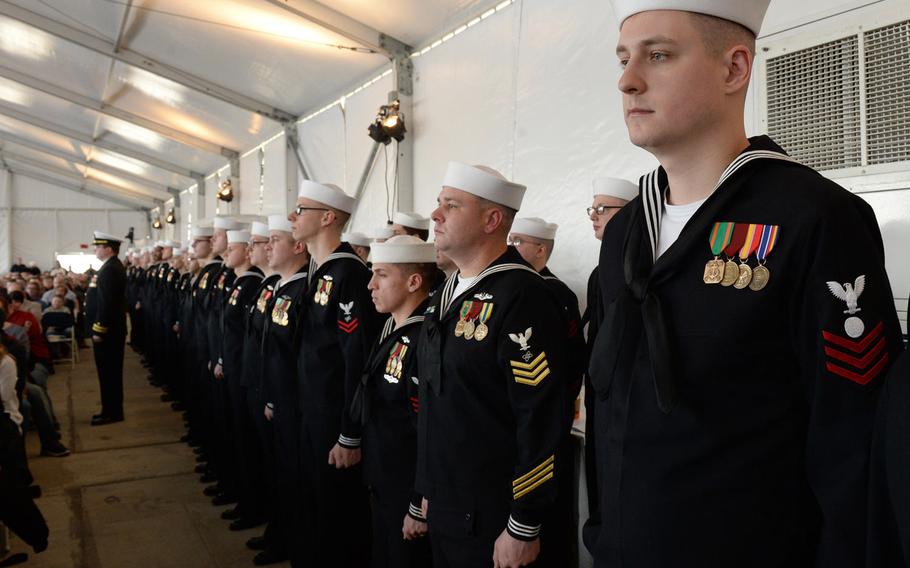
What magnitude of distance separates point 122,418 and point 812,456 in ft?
25.8

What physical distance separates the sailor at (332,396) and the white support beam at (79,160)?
20.3 m

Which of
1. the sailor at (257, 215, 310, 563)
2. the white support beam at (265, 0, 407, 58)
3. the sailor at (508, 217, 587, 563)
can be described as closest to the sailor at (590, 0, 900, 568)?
the sailor at (508, 217, 587, 563)

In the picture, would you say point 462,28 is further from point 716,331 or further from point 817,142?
point 716,331

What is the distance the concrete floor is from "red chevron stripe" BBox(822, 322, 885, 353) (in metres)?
3.65

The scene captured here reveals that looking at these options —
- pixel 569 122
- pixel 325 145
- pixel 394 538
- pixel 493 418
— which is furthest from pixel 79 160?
pixel 493 418

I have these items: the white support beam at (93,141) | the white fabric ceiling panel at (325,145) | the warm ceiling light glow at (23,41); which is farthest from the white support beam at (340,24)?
the white support beam at (93,141)

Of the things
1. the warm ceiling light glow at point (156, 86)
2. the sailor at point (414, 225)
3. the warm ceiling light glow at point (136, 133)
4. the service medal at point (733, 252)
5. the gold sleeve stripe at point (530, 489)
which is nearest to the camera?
the service medal at point (733, 252)

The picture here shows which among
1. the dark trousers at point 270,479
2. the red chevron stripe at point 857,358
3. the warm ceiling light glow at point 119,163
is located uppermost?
the warm ceiling light glow at point 119,163

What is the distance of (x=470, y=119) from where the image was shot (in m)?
6.10

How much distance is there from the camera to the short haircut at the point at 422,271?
2.85m

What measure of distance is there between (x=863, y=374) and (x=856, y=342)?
0.05 metres

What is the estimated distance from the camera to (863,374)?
102 cm

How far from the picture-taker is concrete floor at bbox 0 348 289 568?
155 inches

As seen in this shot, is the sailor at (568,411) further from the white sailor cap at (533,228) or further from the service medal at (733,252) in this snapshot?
the service medal at (733,252)
